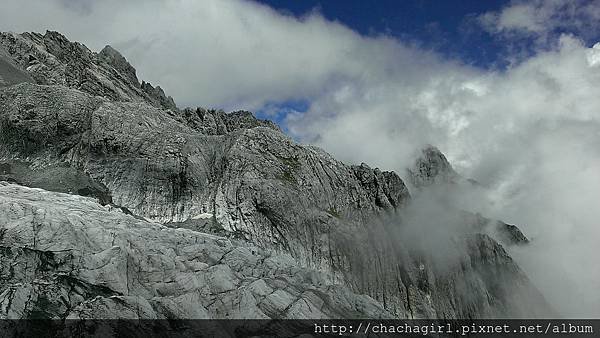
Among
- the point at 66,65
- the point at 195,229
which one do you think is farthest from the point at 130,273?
the point at 66,65

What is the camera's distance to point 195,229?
73312 mm

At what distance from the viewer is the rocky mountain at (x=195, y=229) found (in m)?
56.7

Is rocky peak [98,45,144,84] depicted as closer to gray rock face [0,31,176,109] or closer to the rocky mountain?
gray rock face [0,31,176,109]

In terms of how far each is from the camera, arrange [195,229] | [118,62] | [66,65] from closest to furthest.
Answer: [195,229]
[66,65]
[118,62]

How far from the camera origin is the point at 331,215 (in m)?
84.8

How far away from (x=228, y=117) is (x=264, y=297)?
105185 mm

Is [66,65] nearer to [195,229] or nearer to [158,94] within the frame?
[158,94]

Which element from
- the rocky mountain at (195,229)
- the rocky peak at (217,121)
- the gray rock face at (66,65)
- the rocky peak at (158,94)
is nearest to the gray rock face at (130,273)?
the rocky mountain at (195,229)

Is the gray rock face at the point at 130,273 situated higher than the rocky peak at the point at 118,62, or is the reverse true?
the rocky peak at the point at 118,62

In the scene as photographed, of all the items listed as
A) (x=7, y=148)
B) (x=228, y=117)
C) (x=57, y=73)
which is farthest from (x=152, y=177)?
(x=228, y=117)

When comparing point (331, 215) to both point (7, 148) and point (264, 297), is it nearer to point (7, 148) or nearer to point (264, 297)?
point (264, 297)

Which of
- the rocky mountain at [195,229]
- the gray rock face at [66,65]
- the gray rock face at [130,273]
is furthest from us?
the gray rock face at [66,65]

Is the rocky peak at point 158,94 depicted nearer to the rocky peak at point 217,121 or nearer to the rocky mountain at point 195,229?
the rocky peak at point 217,121

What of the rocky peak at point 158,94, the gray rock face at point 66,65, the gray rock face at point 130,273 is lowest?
the gray rock face at point 130,273
